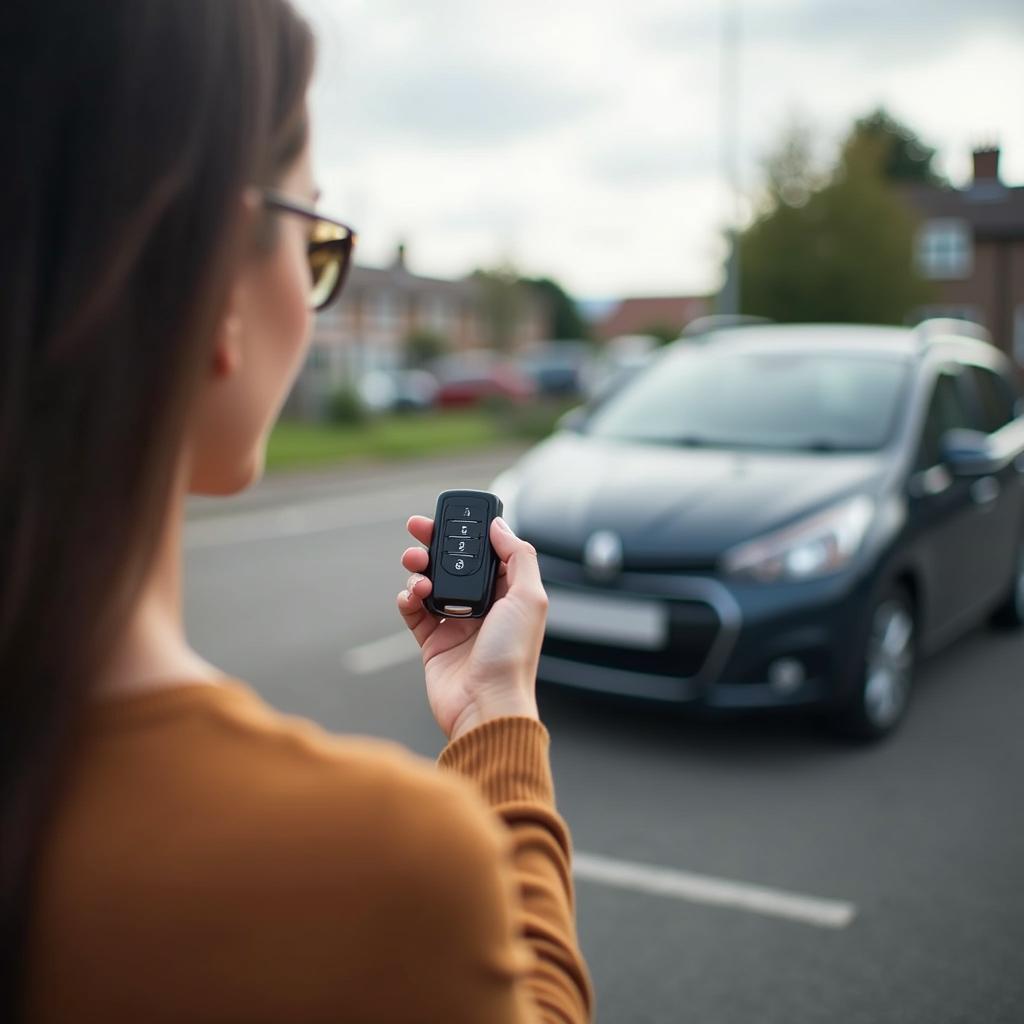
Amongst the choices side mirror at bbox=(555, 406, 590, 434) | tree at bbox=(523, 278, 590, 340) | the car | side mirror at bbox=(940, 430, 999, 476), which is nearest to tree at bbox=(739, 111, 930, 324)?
the car

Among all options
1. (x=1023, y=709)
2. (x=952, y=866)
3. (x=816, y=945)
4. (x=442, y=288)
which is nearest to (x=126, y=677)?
(x=816, y=945)

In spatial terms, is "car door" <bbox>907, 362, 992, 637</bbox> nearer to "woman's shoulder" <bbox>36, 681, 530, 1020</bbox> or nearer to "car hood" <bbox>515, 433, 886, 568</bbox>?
"car hood" <bbox>515, 433, 886, 568</bbox>

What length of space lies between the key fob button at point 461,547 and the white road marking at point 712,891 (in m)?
2.23

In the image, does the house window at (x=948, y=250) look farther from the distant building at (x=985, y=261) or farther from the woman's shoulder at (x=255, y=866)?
the woman's shoulder at (x=255, y=866)

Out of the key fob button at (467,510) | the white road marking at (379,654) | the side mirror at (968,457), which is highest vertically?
the key fob button at (467,510)

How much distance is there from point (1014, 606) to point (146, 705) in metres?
6.66

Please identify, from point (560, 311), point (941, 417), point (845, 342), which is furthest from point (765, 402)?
point (560, 311)

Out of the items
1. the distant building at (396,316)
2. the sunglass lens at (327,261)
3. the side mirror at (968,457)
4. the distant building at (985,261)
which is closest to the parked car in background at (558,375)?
the distant building at (985,261)

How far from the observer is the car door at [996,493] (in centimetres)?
581

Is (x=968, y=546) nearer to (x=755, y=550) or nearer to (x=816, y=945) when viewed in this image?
(x=755, y=550)

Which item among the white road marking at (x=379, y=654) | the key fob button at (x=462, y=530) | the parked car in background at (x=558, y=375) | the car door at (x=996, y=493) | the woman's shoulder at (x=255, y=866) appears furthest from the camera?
the parked car in background at (x=558, y=375)

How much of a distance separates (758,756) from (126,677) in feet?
13.4

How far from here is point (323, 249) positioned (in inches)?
43.7

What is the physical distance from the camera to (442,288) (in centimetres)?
7019
